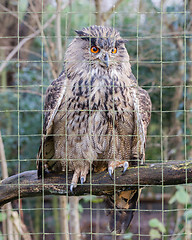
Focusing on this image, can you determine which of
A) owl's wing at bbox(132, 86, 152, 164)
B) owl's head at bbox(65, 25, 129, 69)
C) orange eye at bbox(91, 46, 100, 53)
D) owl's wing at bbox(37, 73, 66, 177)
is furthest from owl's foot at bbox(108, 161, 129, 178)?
orange eye at bbox(91, 46, 100, 53)

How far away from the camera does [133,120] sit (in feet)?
7.95

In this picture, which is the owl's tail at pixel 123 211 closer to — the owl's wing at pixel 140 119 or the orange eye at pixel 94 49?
the owl's wing at pixel 140 119

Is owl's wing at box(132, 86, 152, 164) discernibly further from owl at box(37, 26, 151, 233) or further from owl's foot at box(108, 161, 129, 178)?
owl's foot at box(108, 161, 129, 178)

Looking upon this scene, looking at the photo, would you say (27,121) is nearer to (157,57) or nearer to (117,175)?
(157,57)

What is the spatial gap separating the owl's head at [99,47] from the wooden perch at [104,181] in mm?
728

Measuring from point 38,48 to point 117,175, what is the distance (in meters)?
3.11

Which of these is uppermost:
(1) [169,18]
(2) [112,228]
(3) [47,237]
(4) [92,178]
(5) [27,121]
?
(1) [169,18]

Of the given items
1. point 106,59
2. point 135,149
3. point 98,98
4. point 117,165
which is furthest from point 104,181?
point 106,59

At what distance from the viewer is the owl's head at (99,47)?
2.26 metres

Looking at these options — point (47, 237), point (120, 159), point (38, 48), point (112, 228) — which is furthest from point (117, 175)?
point (38, 48)

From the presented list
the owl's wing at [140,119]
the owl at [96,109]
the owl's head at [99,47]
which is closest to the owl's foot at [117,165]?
the owl at [96,109]

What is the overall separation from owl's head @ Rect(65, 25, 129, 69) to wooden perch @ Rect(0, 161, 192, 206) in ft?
2.39

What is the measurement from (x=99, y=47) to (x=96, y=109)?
0.42 metres

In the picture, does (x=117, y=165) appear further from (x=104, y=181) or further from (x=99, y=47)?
(x=99, y=47)
